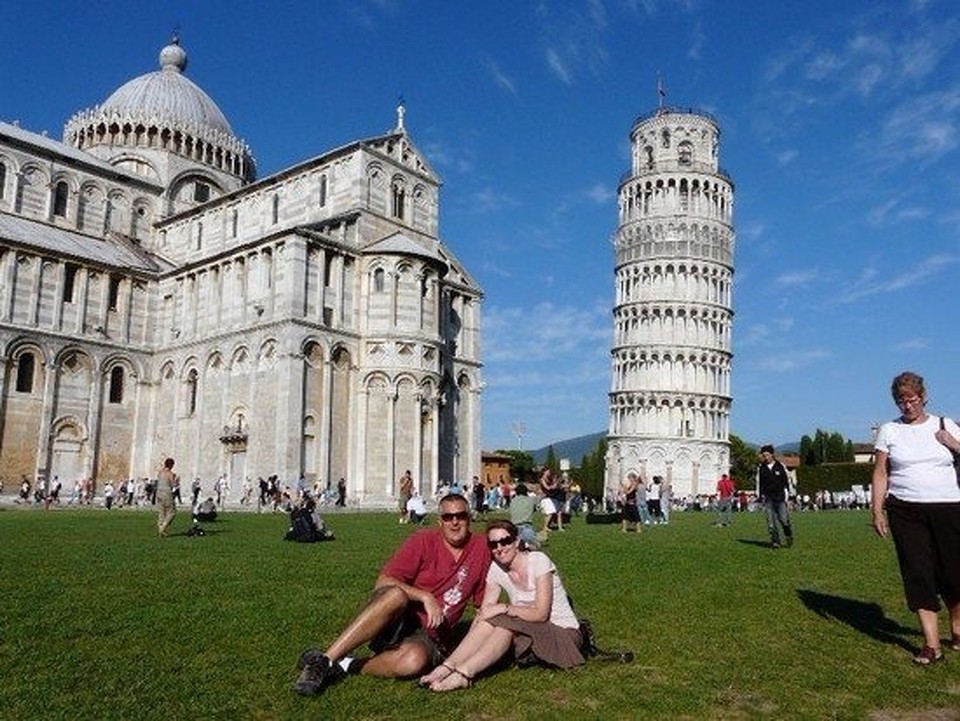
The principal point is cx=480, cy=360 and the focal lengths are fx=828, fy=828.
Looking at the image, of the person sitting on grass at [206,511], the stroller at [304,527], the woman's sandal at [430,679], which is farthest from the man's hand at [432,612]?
the person sitting on grass at [206,511]

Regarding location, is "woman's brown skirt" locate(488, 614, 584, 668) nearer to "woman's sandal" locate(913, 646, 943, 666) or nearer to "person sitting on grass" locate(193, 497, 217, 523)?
"woman's sandal" locate(913, 646, 943, 666)

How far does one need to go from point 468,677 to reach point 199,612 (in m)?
3.38

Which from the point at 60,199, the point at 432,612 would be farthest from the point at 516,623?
the point at 60,199

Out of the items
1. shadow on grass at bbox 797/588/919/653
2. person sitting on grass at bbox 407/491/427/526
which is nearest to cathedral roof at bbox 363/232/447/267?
person sitting on grass at bbox 407/491/427/526

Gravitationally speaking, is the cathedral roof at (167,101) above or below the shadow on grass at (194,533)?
above

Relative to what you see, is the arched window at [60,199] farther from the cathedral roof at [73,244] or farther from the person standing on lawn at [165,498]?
the person standing on lawn at [165,498]

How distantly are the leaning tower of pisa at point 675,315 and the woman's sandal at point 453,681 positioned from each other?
63.6 m

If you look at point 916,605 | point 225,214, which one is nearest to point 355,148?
point 225,214

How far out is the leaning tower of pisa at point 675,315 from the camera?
68375 millimetres

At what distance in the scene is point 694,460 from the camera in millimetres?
67375

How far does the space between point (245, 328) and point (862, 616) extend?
32482 millimetres

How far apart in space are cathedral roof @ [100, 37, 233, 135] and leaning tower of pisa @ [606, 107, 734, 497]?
35.9 meters

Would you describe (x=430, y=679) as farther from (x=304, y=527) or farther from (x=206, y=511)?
(x=206, y=511)

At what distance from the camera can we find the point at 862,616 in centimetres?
840
